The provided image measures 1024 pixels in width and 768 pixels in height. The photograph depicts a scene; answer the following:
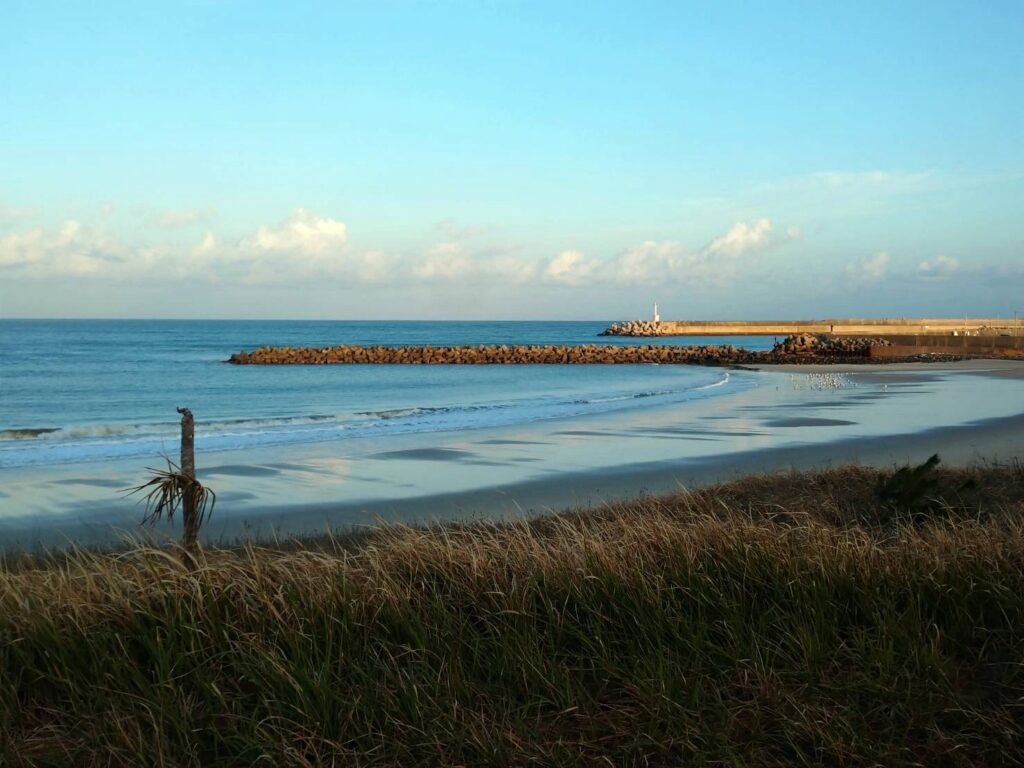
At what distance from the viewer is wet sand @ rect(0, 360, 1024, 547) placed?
1259 cm

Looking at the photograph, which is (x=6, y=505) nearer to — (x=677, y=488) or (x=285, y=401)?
(x=677, y=488)

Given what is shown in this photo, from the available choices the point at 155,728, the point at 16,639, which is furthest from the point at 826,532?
the point at 16,639

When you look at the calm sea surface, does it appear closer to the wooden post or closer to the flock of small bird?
the flock of small bird

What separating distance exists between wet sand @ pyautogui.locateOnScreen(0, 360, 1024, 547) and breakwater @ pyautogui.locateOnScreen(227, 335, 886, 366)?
3787 cm

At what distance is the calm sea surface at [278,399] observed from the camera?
77.1 feet

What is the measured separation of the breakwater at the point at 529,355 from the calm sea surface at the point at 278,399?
5222 millimetres

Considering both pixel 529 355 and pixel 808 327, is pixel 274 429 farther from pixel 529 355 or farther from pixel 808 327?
pixel 808 327

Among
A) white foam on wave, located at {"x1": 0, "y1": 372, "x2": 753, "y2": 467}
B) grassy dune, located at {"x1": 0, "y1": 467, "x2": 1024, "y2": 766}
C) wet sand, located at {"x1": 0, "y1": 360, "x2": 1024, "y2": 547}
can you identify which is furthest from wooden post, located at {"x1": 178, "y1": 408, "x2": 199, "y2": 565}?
white foam on wave, located at {"x1": 0, "y1": 372, "x2": 753, "y2": 467}

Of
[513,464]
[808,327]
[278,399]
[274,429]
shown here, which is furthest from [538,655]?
[808,327]

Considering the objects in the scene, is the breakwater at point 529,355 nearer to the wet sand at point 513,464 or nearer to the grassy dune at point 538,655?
the wet sand at point 513,464

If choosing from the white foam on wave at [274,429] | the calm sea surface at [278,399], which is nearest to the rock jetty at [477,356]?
the calm sea surface at [278,399]

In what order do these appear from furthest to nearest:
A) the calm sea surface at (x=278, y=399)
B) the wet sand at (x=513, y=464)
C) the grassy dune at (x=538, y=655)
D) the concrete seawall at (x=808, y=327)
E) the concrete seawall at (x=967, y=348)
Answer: the concrete seawall at (x=808, y=327), the concrete seawall at (x=967, y=348), the calm sea surface at (x=278, y=399), the wet sand at (x=513, y=464), the grassy dune at (x=538, y=655)

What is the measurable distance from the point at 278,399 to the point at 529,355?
115 ft

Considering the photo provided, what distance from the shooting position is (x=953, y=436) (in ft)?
64.3
